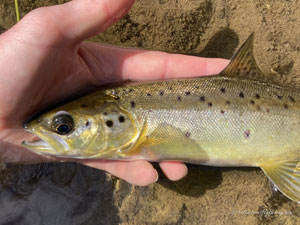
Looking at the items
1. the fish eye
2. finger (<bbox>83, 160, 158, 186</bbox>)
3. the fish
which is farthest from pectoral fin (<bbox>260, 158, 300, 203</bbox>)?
the fish eye

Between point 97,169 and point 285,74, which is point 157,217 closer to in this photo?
point 97,169

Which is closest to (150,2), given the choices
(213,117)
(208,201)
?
(213,117)

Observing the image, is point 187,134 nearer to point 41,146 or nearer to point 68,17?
point 41,146

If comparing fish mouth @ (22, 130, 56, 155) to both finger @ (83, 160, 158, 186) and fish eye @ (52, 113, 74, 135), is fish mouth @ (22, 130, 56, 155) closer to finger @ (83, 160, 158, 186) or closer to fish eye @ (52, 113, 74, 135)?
fish eye @ (52, 113, 74, 135)

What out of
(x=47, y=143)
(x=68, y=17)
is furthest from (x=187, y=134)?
(x=68, y=17)

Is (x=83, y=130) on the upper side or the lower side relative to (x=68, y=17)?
lower
